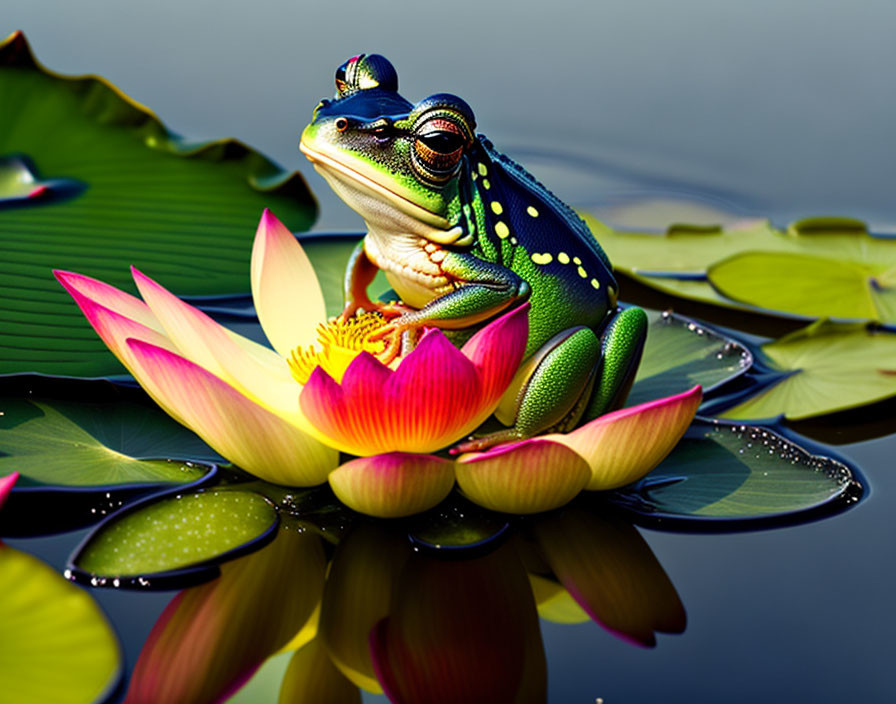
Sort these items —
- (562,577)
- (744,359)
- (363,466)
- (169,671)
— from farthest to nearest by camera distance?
(744,359), (562,577), (363,466), (169,671)

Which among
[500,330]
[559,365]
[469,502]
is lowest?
[469,502]

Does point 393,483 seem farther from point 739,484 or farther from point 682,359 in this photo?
point 682,359

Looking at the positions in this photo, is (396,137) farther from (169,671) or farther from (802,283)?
(802,283)

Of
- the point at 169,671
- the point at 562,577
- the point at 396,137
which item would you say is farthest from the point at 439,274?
the point at 169,671

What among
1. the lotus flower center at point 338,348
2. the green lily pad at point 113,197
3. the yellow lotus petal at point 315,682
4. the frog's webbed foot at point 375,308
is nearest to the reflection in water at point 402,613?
the yellow lotus petal at point 315,682

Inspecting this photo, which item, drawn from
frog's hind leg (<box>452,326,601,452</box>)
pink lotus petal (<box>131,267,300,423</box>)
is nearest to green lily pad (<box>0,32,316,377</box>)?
pink lotus petal (<box>131,267,300,423</box>)

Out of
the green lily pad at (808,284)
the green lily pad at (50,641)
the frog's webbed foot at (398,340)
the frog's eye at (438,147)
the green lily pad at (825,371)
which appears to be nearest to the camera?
the green lily pad at (50,641)

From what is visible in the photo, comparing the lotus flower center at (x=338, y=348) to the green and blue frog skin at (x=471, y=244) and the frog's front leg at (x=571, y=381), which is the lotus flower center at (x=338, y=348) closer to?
the green and blue frog skin at (x=471, y=244)

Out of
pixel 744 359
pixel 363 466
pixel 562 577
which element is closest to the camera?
pixel 363 466
